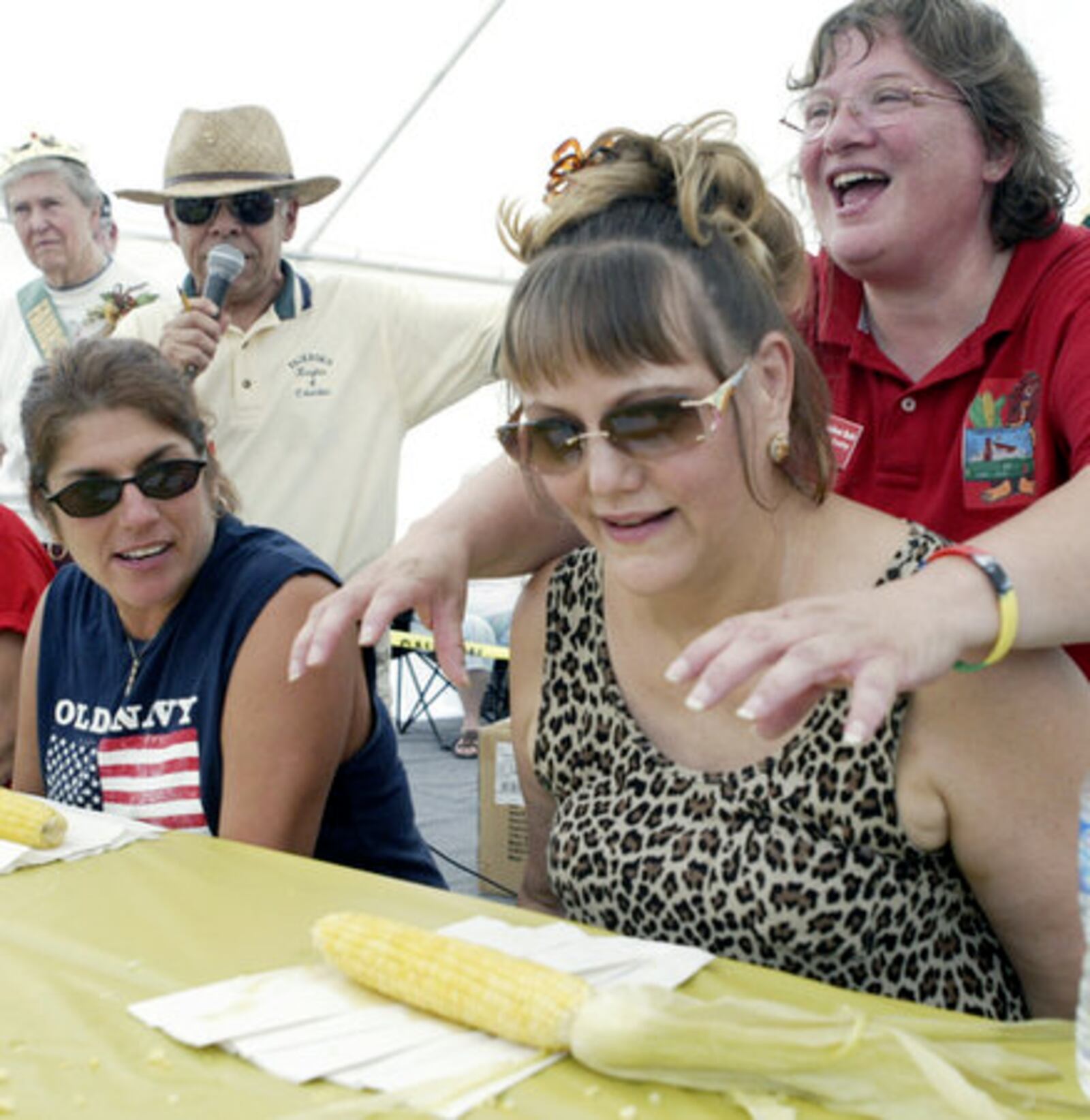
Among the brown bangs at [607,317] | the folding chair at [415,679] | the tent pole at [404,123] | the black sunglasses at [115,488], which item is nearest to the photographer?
the brown bangs at [607,317]

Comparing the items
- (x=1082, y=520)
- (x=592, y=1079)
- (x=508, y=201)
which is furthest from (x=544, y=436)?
(x=592, y=1079)

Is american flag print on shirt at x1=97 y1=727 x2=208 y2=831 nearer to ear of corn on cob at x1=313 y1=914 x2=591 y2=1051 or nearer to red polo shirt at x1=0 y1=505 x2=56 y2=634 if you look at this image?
red polo shirt at x1=0 y1=505 x2=56 y2=634

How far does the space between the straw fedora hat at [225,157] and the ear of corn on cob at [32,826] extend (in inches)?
79.8

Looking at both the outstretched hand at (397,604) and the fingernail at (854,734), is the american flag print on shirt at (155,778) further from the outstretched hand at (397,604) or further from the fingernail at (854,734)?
the fingernail at (854,734)

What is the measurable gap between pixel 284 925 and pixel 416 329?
2321mm

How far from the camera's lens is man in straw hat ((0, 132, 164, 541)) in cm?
405

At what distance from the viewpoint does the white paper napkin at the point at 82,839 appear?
1.78 meters

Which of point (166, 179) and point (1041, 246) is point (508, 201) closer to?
point (1041, 246)

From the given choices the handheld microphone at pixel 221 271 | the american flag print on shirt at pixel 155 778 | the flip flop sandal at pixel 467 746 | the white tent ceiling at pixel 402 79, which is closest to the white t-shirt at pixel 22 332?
the handheld microphone at pixel 221 271

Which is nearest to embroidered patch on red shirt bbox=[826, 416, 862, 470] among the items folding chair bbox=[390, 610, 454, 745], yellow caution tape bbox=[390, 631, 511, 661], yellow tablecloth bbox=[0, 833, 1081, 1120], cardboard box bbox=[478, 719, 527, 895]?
yellow tablecloth bbox=[0, 833, 1081, 1120]

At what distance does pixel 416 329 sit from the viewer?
3.57m

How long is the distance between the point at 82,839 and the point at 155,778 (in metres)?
0.27

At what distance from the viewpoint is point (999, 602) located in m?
1.24

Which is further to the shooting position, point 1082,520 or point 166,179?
point 166,179
